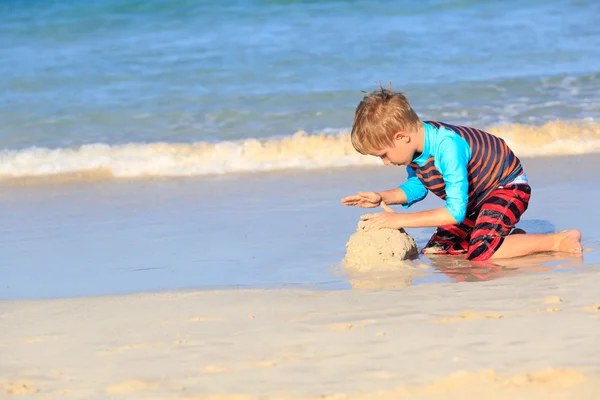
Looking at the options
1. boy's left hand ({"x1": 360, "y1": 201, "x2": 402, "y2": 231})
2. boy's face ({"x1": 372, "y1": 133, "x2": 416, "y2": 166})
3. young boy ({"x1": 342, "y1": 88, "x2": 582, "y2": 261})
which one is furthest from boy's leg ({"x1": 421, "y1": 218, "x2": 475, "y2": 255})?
boy's face ({"x1": 372, "y1": 133, "x2": 416, "y2": 166})

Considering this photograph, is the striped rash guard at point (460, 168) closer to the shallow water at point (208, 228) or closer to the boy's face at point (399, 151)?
the boy's face at point (399, 151)

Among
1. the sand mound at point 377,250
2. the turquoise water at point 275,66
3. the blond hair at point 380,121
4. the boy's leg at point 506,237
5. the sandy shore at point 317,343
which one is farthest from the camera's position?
the turquoise water at point 275,66

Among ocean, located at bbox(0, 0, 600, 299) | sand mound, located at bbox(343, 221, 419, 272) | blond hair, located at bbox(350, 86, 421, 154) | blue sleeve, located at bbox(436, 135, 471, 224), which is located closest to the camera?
blond hair, located at bbox(350, 86, 421, 154)

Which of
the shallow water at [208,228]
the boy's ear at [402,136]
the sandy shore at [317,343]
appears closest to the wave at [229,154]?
the shallow water at [208,228]

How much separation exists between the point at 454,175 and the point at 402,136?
0.31m

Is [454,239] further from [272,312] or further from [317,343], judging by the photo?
[317,343]

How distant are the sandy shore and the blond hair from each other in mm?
732

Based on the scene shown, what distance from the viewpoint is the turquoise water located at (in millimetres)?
9125

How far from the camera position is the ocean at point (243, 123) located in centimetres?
498

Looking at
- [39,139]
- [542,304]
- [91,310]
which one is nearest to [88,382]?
[91,310]

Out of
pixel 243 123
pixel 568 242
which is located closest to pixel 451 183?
pixel 568 242

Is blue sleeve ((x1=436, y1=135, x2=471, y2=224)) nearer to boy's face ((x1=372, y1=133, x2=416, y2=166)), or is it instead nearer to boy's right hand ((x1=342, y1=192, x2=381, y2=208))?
boy's face ((x1=372, y1=133, x2=416, y2=166))

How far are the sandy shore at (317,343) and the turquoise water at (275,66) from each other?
4861 millimetres

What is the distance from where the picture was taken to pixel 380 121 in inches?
164
